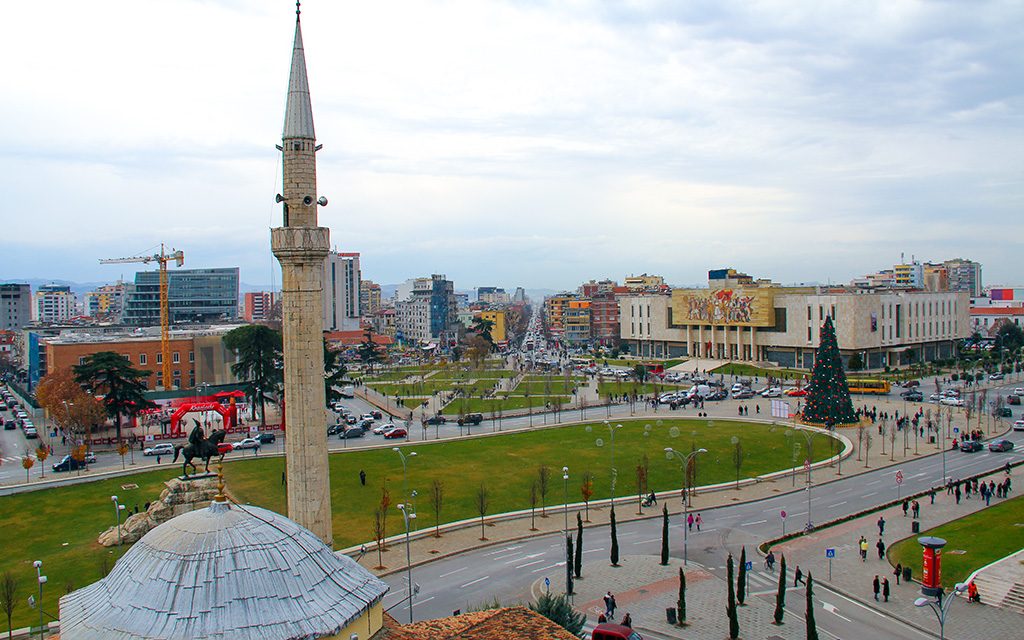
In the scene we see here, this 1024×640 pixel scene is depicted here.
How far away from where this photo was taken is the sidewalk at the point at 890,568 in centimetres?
2606

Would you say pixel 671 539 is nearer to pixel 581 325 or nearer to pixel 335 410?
pixel 335 410

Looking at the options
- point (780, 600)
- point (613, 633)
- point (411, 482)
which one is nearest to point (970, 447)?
point (780, 600)

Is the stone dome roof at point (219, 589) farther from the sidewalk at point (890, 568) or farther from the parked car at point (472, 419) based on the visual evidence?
the parked car at point (472, 419)

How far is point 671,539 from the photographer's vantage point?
35.7 m

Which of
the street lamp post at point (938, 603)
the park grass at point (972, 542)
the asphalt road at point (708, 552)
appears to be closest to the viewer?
the street lamp post at point (938, 603)

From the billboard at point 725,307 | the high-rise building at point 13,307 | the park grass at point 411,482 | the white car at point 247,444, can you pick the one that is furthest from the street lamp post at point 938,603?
the high-rise building at point 13,307

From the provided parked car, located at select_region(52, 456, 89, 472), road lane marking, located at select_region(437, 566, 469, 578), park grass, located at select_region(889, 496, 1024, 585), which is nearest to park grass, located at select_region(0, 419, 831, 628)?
road lane marking, located at select_region(437, 566, 469, 578)

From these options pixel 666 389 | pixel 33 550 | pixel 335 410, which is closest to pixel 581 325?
pixel 666 389

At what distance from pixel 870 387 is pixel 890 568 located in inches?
2156

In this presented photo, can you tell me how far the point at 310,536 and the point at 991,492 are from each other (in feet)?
124

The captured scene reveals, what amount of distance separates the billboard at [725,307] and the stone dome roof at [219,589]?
9958 cm

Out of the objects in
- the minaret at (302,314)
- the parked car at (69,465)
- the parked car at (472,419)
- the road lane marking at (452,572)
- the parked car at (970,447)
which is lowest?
the road lane marking at (452,572)

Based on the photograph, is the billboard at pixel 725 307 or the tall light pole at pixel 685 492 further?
the billboard at pixel 725 307

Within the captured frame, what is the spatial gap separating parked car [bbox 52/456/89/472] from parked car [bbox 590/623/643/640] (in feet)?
138
